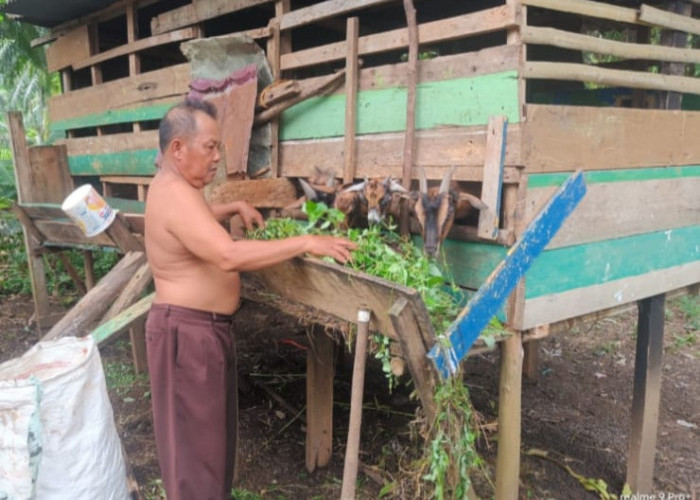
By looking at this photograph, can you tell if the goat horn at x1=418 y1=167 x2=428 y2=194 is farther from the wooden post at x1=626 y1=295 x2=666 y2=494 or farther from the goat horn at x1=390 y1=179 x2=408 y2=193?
the wooden post at x1=626 y1=295 x2=666 y2=494

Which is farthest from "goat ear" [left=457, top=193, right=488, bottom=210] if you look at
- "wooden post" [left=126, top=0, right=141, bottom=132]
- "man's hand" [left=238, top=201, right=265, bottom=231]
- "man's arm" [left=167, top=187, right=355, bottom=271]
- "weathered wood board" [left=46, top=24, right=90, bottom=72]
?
"weathered wood board" [left=46, top=24, right=90, bottom=72]

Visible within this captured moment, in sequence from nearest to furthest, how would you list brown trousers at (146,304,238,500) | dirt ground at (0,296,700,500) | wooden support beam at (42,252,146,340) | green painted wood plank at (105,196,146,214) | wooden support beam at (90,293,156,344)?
brown trousers at (146,304,238,500), wooden support beam at (90,293,156,344), wooden support beam at (42,252,146,340), dirt ground at (0,296,700,500), green painted wood plank at (105,196,146,214)

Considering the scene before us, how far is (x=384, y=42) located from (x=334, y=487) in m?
3.48

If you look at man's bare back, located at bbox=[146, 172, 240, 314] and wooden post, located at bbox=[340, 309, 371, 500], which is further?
man's bare back, located at bbox=[146, 172, 240, 314]

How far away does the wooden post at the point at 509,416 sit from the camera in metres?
3.10

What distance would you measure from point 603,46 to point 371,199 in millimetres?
1647

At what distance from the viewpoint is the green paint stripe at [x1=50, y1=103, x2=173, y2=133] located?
5.37m

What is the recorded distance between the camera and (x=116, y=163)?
20.0 ft

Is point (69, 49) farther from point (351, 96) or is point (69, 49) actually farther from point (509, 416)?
point (509, 416)

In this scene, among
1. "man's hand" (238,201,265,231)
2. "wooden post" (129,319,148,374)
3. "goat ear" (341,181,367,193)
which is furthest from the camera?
"wooden post" (129,319,148,374)

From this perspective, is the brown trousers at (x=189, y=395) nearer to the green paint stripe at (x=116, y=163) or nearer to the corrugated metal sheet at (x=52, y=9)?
the green paint stripe at (x=116, y=163)

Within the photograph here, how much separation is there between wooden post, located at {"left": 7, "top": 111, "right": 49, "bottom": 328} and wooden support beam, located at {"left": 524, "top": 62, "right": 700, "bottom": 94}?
525 centimetres

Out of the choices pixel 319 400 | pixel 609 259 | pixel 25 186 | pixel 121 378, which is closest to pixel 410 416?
pixel 319 400

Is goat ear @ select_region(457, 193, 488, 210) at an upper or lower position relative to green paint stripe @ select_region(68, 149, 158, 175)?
lower
